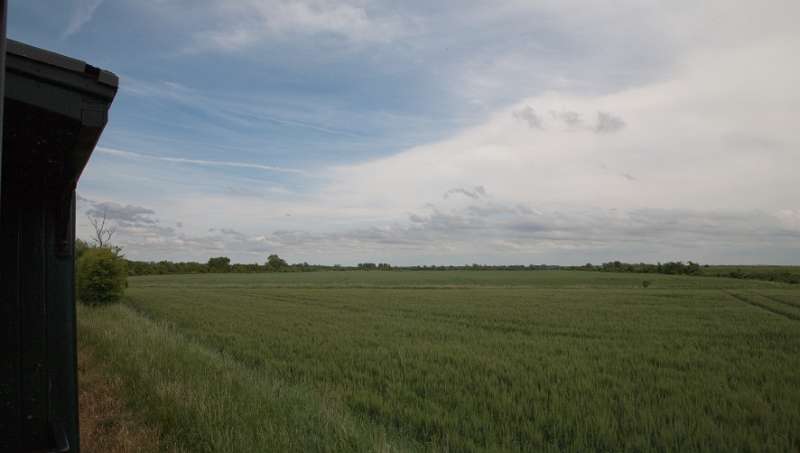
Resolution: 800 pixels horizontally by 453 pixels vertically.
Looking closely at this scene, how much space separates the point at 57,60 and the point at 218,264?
10102 centimetres

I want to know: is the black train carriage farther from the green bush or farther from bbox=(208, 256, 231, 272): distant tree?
bbox=(208, 256, 231, 272): distant tree

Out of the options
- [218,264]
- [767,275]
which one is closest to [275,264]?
[218,264]

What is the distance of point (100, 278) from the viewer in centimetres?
2291

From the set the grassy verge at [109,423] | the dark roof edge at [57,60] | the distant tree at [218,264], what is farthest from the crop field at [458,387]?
the distant tree at [218,264]

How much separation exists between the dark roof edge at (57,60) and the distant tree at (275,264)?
360 ft

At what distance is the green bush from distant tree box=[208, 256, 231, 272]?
74967 millimetres

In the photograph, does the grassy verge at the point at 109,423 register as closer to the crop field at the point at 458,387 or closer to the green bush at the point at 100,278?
the crop field at the point at 458,387

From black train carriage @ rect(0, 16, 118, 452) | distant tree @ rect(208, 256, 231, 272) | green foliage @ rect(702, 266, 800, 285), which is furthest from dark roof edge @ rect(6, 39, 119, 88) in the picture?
distant tree @ rect(208, 256, 231, 272)

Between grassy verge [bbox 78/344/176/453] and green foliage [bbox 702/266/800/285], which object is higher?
grassy verge [bbox 78/344/176/453]

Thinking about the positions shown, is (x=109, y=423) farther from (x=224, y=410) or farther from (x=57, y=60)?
(x=57, y=60)

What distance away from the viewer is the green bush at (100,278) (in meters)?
22.8

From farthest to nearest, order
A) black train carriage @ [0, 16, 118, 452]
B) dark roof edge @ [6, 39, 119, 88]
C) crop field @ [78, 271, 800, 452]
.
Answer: crop field @ [78, 271, 800, 452]
black train carriage @ [0, 16, 118, 452]
dark roof edge @ [6, 39, 119, 88]

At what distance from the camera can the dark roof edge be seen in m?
2.72

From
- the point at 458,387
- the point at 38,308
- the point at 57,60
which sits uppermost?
the point at 57,60
